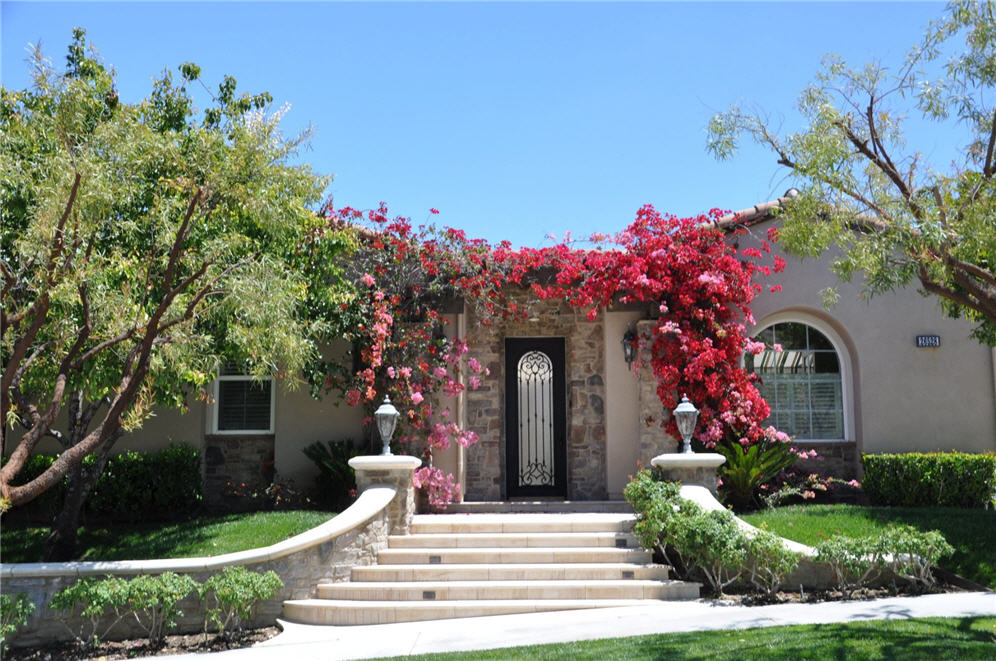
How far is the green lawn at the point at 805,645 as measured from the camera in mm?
5770

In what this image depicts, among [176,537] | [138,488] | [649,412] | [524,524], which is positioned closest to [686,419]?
[649,412]

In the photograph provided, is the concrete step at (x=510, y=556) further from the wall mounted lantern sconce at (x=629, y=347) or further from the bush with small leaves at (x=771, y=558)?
the wall mounted lantern sconce at (x=629, y=347)

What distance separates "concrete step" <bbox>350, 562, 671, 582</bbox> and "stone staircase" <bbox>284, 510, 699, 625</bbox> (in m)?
0.01

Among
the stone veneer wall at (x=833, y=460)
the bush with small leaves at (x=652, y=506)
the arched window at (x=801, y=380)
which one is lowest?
the bush with small leaves at (x=652, y=506)

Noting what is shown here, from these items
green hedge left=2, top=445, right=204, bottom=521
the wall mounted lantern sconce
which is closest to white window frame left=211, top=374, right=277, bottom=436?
green hedge left=2, top=445, right=204, bottom=521

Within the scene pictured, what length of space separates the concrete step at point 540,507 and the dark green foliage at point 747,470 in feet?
4.32

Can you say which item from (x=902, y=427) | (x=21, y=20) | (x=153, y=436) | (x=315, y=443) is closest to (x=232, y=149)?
(x=21, y=20)

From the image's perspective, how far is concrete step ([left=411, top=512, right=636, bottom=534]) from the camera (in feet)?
32.0

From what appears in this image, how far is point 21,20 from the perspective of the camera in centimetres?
789

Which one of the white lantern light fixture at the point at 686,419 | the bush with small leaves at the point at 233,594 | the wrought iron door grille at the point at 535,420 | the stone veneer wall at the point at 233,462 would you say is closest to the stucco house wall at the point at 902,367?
the white lantern light fixture at the point at 686,419

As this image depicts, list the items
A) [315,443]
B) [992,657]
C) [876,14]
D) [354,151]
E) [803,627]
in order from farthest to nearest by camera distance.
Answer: [315,443], [354,151], [876,14], [803,627], [992,657]

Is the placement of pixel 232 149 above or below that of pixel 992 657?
above

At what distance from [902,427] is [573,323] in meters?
4.86

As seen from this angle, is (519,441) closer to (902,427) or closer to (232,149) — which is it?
(902,427)
